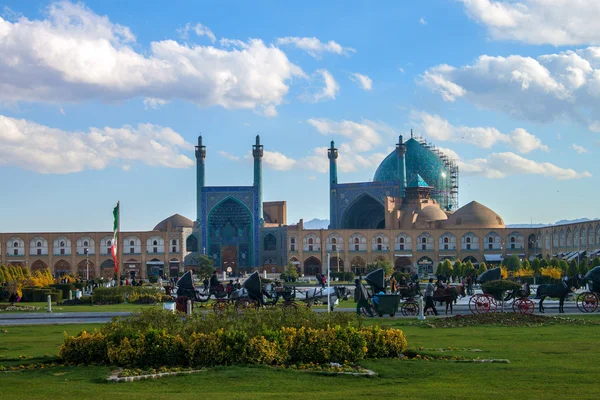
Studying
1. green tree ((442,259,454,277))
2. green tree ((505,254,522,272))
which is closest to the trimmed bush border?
green tree ((505,254,522,272))

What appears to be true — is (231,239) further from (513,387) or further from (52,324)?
(513,387)

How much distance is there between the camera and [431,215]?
7400cm

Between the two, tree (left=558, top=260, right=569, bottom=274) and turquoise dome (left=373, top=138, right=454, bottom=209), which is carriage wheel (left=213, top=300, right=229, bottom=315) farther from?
turquoise dome (left=373, top=138, right=454, bottom=209)

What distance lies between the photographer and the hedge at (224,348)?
38.2 feet

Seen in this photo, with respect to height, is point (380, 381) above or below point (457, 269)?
below

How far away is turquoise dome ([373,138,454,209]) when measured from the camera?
82.9 metres

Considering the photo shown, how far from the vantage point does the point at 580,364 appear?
11523 millimetres

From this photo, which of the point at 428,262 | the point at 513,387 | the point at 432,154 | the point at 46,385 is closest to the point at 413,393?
the point at 513,387

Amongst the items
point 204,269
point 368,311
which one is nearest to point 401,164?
point 204,269

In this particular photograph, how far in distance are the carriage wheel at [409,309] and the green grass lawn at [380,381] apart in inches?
336

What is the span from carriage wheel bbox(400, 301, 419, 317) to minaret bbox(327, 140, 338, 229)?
53433 mm

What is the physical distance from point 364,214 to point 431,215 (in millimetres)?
7429

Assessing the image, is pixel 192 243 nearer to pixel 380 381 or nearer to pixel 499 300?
pixel 499 300

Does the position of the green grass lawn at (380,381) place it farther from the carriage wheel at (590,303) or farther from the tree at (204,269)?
the tree at (204,269)
